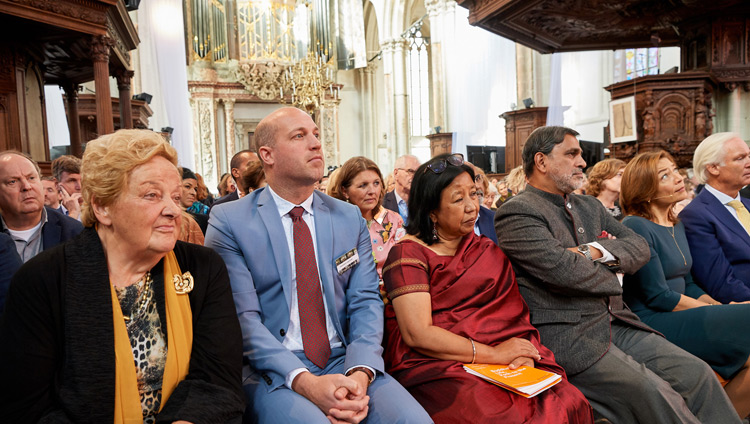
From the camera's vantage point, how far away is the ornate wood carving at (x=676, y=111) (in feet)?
26.6

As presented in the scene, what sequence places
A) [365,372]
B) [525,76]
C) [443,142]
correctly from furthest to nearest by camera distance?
1. [443,142]
2. [525,76]
3. [365,372]

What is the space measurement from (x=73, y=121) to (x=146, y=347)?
8.95 m

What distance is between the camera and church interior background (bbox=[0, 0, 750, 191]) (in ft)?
28.6

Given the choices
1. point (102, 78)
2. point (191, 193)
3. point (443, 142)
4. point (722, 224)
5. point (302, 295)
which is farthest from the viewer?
point (443, 142)

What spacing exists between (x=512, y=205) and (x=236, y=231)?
49.6 inches

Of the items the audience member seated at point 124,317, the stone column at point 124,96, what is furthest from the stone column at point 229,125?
the audience member seated at point 124,317

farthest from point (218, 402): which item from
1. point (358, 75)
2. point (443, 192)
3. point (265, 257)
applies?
point (358, 75)

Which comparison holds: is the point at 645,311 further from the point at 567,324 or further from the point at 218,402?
the point at 218,402

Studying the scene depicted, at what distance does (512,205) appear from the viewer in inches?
98.1

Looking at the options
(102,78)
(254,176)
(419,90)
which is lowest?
(254,176)

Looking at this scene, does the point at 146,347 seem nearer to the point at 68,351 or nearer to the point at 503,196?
the point at 68,351

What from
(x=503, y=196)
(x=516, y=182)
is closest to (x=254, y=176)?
(x=516, y=182)

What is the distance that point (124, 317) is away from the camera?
64.1 inches

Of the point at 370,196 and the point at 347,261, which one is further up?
the point at 370,196
